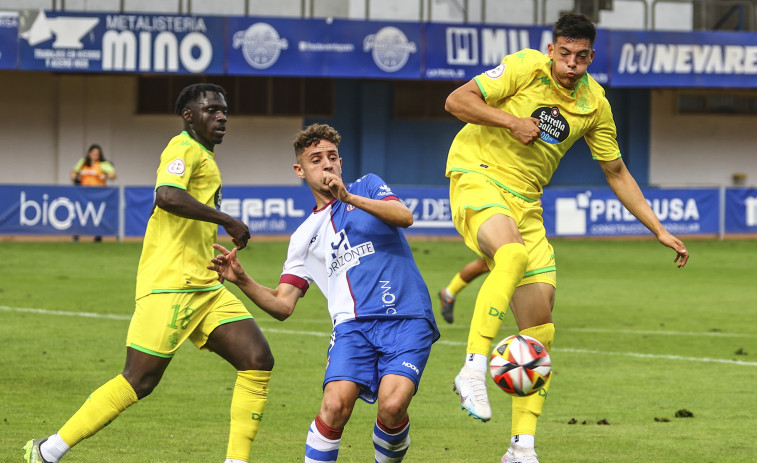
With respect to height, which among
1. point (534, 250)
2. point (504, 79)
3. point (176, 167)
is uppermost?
point (504, 79)

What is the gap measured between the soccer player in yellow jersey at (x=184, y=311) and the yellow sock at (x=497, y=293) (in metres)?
1.24

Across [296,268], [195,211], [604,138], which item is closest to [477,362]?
[296,268]

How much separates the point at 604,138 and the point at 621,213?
1911 cm

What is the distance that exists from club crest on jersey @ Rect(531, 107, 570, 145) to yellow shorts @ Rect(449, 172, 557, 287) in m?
0.40

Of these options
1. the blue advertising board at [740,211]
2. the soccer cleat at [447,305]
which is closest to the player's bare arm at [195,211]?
the soccer cleat at [447,305]

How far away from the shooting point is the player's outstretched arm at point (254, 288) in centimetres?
629

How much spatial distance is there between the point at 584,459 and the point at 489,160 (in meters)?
2.04

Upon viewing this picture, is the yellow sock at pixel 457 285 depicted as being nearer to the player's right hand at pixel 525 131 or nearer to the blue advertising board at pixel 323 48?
the player's right hand at pixel 525 131

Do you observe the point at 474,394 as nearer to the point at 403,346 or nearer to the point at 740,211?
the point at 403,346

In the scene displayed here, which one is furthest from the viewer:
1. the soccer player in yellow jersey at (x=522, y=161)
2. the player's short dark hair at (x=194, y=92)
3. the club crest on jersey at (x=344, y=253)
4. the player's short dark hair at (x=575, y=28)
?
the player's short dark hair at (x=194, y=92)

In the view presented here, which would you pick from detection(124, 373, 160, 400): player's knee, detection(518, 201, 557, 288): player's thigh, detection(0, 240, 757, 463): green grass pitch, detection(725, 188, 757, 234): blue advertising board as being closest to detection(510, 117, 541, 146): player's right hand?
detection(518, 201, 557, 288): player's thigh

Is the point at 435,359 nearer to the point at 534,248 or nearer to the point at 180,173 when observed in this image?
the point at 534,248

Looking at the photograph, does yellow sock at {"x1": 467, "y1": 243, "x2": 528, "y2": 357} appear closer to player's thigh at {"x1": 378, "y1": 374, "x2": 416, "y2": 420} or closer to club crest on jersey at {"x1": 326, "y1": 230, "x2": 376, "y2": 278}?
player's thigh at {"x1": 378, "y1": 374, "x2": 416, "y2": 420}

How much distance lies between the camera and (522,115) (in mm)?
6867
